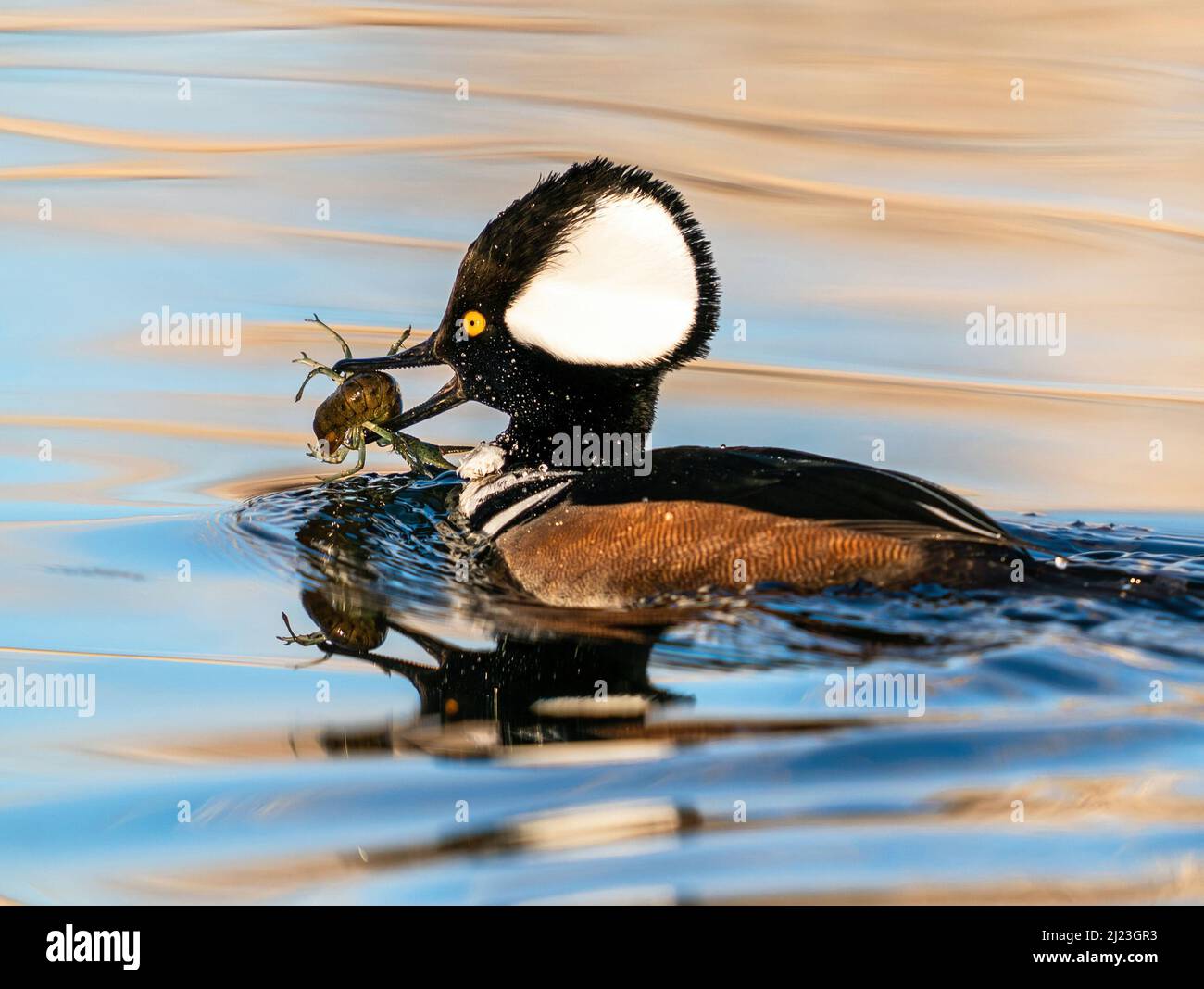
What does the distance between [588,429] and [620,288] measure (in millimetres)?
649

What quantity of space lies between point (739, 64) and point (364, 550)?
24.5 ft

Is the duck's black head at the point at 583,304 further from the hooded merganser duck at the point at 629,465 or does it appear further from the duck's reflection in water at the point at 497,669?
the duck's reflection in water at the point at 497,669

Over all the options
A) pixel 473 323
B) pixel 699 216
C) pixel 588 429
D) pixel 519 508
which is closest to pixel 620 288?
pixel 588 429

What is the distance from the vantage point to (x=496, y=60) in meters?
13.3

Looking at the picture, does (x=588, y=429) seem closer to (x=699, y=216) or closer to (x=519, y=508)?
(x=519, y=508)

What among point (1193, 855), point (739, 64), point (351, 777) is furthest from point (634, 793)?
point (739, 64)

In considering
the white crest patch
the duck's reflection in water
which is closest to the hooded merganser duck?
the white crest patch

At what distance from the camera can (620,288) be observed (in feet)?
20.9

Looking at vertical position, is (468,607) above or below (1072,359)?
below

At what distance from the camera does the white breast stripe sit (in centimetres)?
665

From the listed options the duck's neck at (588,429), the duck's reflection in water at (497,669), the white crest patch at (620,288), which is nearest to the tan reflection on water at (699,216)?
the duck's reflection in water at (497,669)

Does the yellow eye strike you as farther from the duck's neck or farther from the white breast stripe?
the white breast stripe

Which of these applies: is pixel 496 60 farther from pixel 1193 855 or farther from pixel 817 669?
pixel 1193 855

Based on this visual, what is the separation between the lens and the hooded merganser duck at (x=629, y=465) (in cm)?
600
